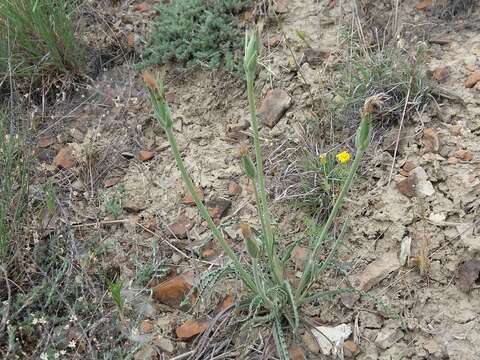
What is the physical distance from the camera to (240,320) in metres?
2.03

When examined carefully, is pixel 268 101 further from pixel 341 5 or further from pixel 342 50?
pixel 341 5

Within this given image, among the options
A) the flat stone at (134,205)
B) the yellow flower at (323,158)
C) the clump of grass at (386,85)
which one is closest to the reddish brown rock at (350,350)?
the yellow flower at (323,158)

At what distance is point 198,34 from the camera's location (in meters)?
2.89

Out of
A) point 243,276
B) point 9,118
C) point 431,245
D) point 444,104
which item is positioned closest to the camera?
point 243,276

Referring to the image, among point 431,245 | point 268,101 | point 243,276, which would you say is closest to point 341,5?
point 268,101

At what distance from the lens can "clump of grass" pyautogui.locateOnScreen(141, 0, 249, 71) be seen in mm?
2852

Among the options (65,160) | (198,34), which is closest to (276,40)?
(198,34)

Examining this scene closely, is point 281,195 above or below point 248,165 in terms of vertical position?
below

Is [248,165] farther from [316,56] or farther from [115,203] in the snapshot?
[316,56]

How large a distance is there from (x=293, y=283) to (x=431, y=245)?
0.50 metres

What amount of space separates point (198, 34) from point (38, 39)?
2.64 feet

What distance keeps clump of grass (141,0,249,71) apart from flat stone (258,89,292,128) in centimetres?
25

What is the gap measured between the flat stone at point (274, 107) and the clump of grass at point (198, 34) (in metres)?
0.25

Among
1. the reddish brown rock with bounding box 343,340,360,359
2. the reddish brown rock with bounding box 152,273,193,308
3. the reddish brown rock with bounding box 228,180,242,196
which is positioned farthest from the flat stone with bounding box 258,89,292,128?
the reddish brown rock with bounding box 343,340,360,359
